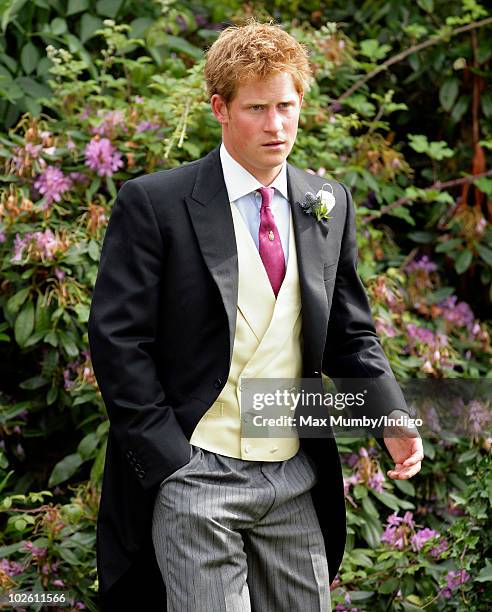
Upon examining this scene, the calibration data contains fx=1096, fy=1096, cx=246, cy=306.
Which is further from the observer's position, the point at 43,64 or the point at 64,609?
the point at 43,64

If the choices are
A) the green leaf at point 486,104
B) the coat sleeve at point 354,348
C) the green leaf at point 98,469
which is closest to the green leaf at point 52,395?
the green leaf at point 98,469

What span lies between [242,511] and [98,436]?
1.30m

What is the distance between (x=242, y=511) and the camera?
2.47 metres

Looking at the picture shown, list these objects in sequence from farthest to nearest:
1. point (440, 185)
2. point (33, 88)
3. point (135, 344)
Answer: point (440, 185) → point (33, 88) → point (135, 344)

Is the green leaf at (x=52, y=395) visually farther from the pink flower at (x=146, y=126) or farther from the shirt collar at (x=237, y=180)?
the shirt collar at (x=237, y=180)

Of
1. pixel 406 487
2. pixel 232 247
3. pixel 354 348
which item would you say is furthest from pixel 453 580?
pixel 232 247

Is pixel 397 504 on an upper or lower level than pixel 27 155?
lower

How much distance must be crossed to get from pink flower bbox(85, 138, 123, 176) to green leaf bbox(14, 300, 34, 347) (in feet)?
1.82

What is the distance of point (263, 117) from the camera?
8.01 feet

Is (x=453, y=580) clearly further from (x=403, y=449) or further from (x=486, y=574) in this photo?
(x=403, y=449)

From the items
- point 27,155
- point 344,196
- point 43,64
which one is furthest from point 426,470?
point 43,64

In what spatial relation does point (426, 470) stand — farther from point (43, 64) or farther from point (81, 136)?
point (43, 64)

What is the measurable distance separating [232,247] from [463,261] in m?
2.40

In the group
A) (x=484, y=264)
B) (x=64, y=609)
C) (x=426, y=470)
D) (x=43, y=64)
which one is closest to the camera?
(x=64, y=609)
